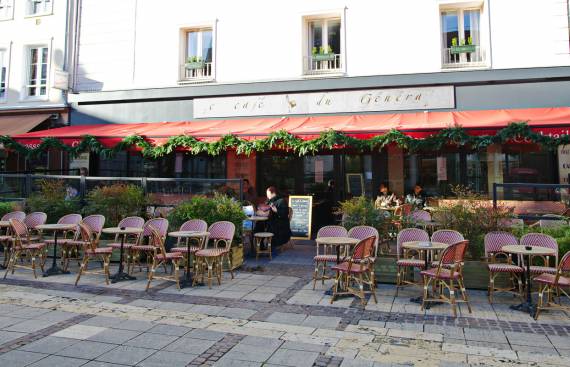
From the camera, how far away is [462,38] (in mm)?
11070

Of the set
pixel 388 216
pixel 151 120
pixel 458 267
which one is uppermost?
pixel 151 120

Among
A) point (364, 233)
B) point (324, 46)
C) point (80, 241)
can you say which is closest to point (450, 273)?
point (364, 233)

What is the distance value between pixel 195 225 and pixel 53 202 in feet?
13.1

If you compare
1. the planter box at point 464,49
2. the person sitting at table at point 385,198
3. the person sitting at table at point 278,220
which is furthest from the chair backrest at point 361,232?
the planter box at point 464,49

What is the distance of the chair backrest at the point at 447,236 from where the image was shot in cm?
659

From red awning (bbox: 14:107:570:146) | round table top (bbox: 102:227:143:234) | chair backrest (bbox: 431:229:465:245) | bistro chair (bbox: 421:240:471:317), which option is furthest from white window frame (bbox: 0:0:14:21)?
bistro chair (bbox: 421:240:471:317)

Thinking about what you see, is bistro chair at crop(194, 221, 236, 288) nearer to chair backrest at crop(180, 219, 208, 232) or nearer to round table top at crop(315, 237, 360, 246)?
chair backrest at crop(180, 219, 208, 232)

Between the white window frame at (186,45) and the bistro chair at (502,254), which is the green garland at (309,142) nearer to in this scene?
the bistro chair at (502,254)

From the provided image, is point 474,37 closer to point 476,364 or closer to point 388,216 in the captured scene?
point 388,216

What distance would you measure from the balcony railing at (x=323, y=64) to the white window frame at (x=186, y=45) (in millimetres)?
2778

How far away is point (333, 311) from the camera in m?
5.52

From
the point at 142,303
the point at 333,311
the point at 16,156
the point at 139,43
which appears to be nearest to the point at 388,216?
the point at 333,311

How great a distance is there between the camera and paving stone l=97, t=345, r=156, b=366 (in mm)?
3840

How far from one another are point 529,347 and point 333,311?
2212mm
